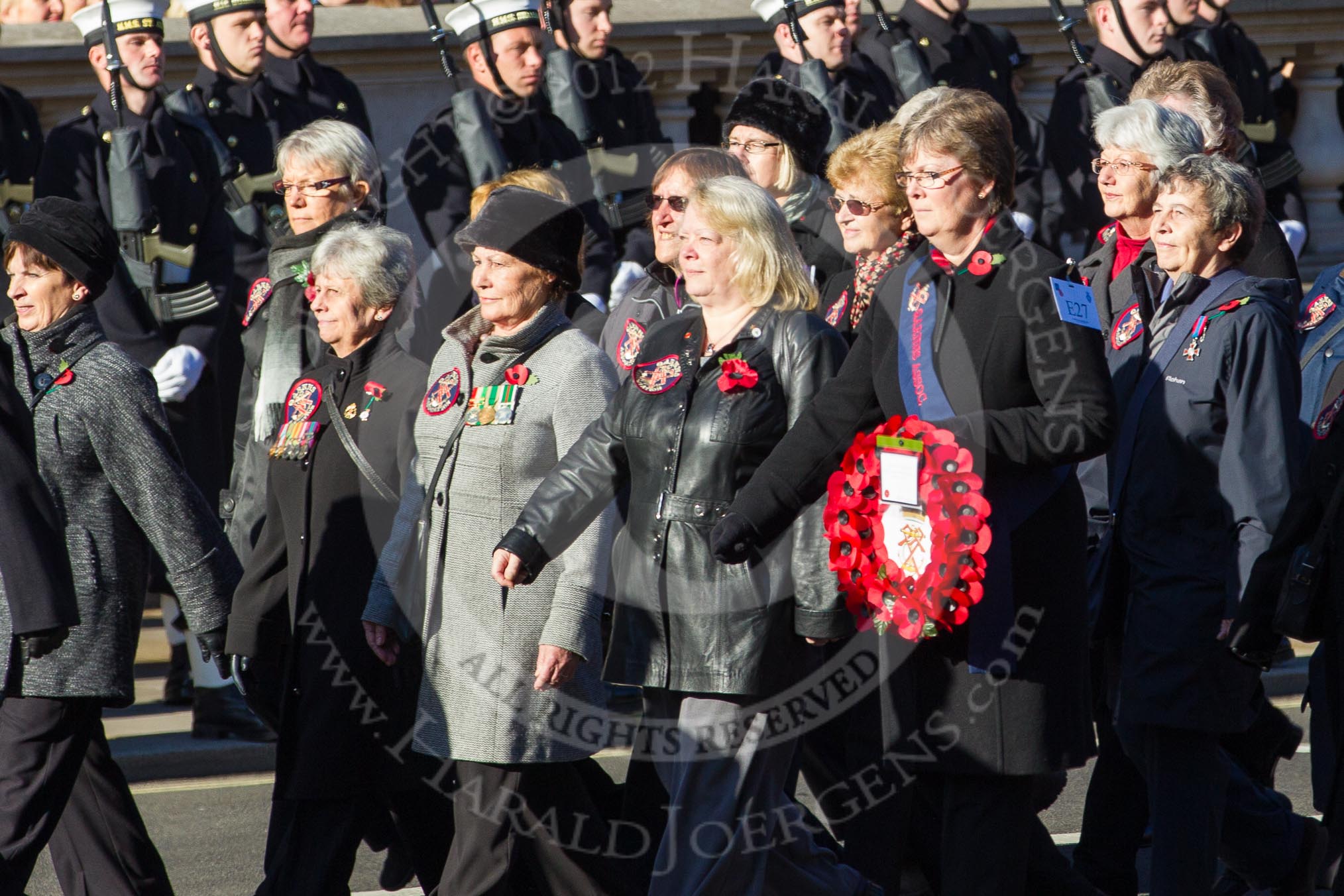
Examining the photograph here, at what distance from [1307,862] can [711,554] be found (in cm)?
166

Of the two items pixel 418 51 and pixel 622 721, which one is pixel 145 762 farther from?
pixel 418 51

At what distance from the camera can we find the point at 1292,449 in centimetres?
455

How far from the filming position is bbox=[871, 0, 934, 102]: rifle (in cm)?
890

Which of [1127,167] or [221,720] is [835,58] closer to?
[1127,167]

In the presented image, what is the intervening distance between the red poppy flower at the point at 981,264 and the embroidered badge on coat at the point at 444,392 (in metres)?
1.30

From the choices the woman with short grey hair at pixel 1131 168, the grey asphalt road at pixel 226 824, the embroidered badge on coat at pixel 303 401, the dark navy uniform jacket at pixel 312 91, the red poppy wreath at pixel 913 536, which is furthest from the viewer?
the dark navy uniform jacket at pixel 312 91

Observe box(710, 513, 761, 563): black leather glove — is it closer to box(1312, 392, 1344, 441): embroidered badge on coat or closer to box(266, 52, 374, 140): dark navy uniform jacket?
box(1312, 392, 1344, 441): embroidered badge on coat

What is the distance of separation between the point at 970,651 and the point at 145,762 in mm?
3545

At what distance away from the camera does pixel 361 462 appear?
16.2 feet

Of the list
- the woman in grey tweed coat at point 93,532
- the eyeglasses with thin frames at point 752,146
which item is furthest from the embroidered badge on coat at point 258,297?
the eyeglasses with thin frames at point 752,146

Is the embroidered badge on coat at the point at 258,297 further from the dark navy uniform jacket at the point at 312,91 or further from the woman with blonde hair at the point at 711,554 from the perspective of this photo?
the dark navy uniform jacket at the point at 312,91

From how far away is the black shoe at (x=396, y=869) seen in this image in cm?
527

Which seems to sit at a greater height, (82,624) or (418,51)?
(418,51)

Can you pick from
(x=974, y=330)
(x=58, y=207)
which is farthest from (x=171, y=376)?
(x=974, y=330)
